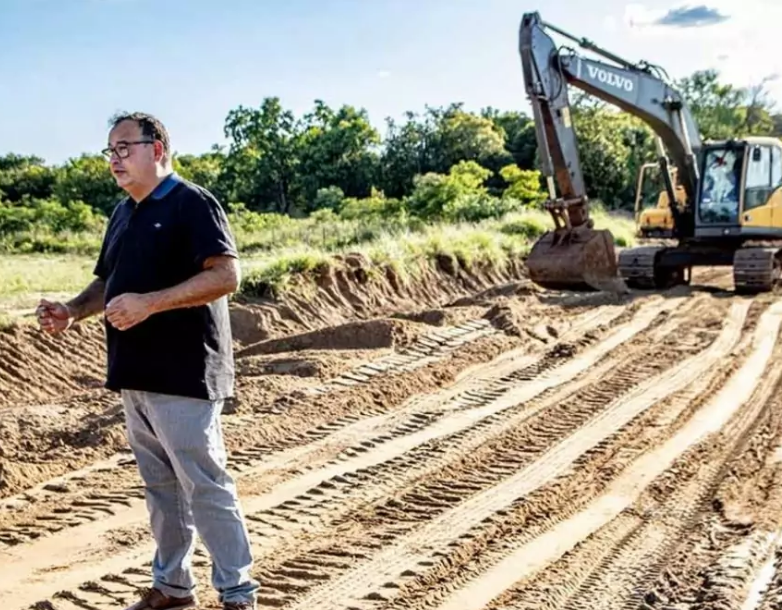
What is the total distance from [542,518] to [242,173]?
129 ft

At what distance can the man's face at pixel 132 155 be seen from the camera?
152 inches

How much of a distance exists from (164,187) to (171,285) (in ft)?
1.25

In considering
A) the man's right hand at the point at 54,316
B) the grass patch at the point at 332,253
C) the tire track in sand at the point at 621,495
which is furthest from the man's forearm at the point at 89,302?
the grass patch at the point at 332,253

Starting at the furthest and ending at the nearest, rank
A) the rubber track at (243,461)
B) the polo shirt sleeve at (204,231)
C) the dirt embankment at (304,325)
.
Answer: the dirt embankment at (304,325)
the rubber track at (243,461)
the polo shirt sleeve at (204,231)

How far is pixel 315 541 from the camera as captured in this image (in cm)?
529

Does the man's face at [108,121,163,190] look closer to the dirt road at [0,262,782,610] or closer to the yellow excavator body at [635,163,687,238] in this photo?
the dirt road at [0,262,782,610]

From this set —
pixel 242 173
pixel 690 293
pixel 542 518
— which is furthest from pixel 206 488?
pixel 242 173

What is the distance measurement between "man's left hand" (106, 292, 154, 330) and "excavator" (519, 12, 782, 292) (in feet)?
33.4

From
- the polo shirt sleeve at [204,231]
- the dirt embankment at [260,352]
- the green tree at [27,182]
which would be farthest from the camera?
the green tree at [27,182]

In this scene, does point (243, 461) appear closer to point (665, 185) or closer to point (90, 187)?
point (665, 185)

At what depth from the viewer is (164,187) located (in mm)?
3924

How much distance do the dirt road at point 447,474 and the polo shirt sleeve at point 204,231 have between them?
1578mm

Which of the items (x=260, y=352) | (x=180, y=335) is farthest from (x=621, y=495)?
(x=260, y=352)

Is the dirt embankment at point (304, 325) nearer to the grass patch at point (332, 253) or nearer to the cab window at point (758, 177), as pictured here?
the grass patch at point (332, 253)
